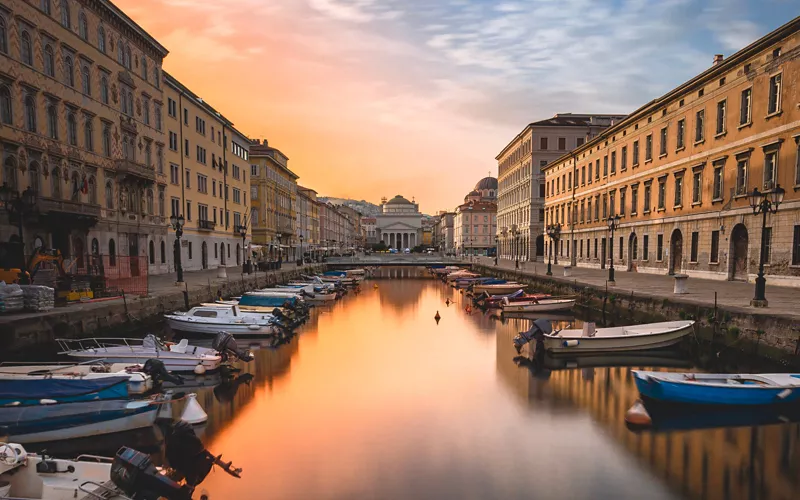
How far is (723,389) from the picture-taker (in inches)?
492

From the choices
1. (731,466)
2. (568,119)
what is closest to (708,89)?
(731,466)

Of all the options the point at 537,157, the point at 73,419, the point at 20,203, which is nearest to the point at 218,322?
the point at 20,203

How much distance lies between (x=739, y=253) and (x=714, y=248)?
2305 mm

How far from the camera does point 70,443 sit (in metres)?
10.6

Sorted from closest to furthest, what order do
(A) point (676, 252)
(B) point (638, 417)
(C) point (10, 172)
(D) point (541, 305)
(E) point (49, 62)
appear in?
(B) point (638, 417) < (C) point (10, 172) < (E) point (49, 62) < (D) point (541, 305) < (A) point (676, 252)

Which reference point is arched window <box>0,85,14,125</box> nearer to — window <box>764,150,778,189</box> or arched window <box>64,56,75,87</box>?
arched window <box>64,56,75,87</box>

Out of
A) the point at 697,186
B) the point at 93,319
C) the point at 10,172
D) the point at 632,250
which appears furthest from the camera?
the point at 632,250

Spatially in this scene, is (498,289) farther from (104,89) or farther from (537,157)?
(537,157)

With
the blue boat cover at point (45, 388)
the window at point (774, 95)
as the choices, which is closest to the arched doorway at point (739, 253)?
the window at point (774, 95)

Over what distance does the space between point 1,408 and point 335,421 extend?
773 cm

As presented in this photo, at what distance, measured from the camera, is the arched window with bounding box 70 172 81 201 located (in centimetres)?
2955

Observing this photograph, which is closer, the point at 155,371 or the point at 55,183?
the point at 155,371

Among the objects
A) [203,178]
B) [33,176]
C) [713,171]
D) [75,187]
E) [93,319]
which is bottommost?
[93,319]

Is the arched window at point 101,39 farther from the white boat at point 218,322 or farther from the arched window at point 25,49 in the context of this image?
the white boat at point 218,322
